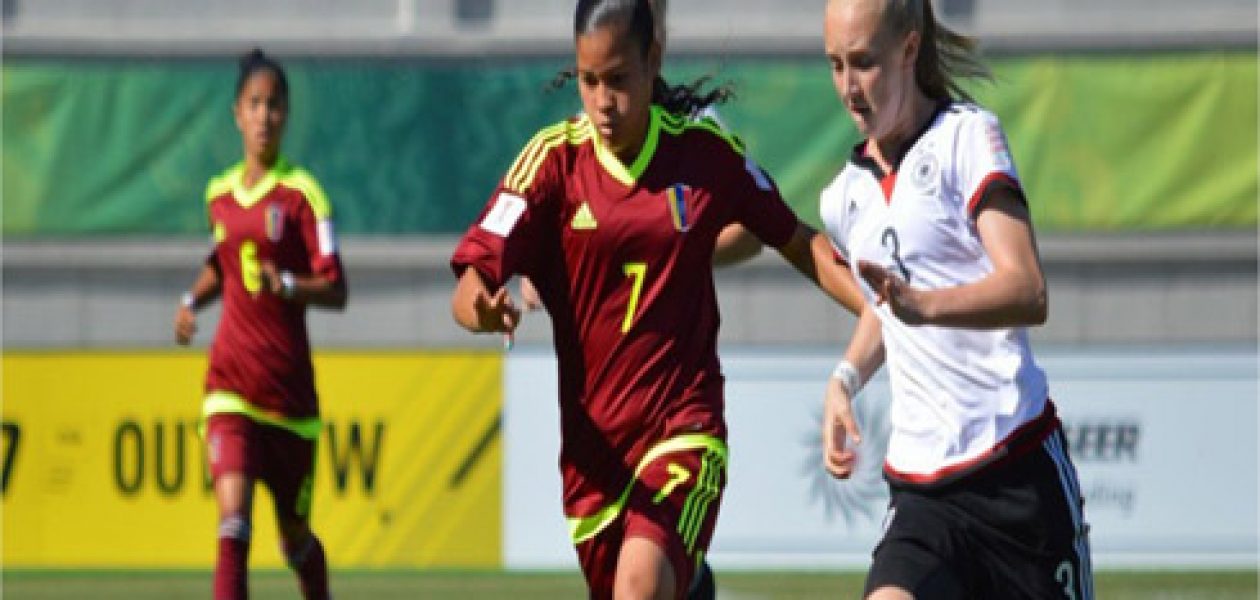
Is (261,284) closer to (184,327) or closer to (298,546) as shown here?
(184,327)

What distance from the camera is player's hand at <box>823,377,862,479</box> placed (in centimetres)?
548

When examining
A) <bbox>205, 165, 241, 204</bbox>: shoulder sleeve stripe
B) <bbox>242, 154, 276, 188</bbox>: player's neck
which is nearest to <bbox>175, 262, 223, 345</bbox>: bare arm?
<bbox>205, 165, 241, 204</bbox>: shoulder sleeve stripe

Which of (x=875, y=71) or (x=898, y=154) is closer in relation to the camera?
(x=875, y=71)

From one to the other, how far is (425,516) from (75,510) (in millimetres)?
2036

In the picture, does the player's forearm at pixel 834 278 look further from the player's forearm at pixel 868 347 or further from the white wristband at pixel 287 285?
the white wristband at pixel 287 285

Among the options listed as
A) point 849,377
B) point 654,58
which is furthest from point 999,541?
point 654,58

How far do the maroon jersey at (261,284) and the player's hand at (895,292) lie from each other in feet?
18.0

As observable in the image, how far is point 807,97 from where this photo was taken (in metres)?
16.0

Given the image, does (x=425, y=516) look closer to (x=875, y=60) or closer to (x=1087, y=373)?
(x=1087, y=373)

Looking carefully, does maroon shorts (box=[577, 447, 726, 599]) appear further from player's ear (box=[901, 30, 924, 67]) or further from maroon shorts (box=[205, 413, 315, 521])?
maroon shorts (box=[205, 413, 315, 521])

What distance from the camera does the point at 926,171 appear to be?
5371mm

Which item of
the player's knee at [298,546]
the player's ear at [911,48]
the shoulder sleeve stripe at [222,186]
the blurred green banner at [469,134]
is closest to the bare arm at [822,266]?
the player's ear at [911,48]

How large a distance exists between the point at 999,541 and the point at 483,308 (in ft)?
4.24

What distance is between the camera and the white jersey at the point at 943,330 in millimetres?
5344
